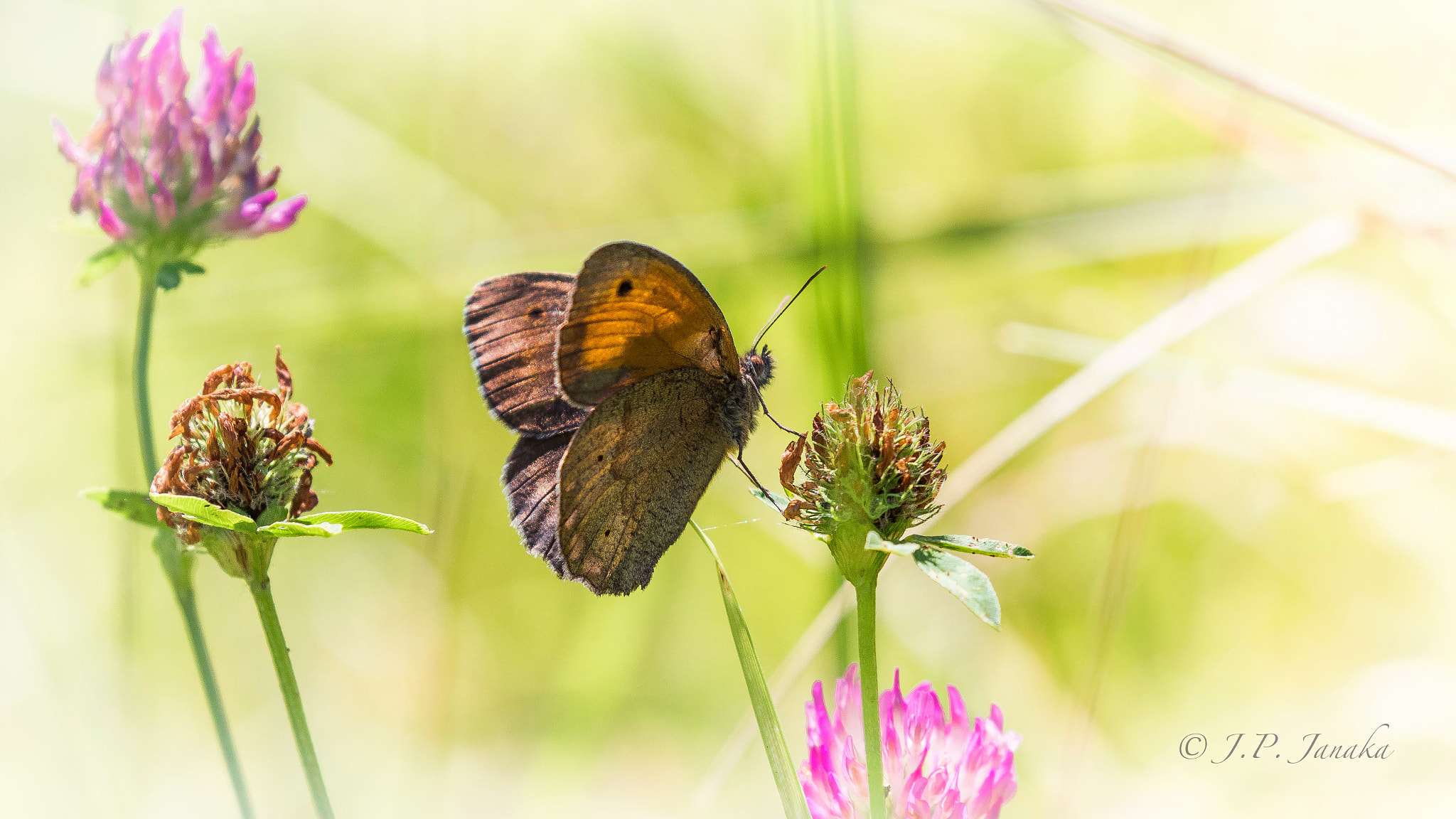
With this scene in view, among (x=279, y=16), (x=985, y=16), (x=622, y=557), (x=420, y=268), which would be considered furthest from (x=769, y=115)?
(x=622, y=557)

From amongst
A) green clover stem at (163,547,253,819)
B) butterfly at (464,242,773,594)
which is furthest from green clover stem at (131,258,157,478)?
butterfly at (464,242,773,594)

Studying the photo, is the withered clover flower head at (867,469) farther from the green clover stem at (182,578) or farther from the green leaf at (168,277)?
the green leaf at (168,277)

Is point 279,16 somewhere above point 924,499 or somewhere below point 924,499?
above

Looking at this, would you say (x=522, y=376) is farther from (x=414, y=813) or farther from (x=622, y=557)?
(x=414, y=813)

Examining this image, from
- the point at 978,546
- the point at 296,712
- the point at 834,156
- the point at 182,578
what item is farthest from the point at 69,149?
the point at 978,546

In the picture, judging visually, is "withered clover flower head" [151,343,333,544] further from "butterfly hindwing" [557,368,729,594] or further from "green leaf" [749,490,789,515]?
"green leaf" [749,490,789,515]
